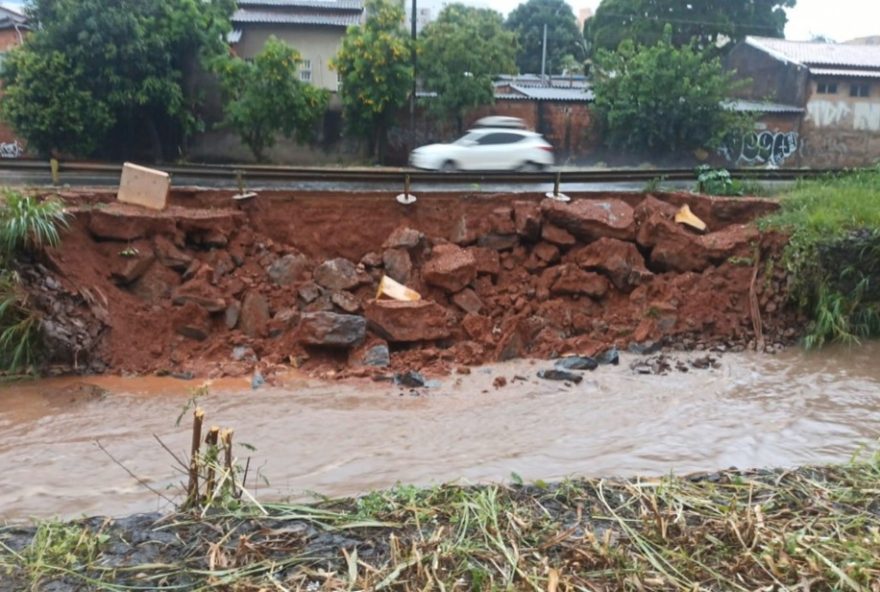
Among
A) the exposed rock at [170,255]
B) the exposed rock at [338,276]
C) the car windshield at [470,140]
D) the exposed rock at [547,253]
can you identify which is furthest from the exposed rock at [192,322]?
the car windshield at [470,140]

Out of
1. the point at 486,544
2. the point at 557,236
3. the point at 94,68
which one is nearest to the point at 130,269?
the point at 557,236

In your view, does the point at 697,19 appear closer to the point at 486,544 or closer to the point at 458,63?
the point at 458,63

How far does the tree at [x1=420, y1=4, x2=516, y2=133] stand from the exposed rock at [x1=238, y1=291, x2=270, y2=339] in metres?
14.8

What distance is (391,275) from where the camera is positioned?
1273 centimetres

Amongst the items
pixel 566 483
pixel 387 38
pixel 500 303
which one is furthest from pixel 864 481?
pixel 387 38

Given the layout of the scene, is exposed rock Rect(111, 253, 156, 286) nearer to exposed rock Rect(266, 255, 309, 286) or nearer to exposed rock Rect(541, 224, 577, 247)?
exposed rock Rect(266, 255, 309, 286)

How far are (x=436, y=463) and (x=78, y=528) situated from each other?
4.04m

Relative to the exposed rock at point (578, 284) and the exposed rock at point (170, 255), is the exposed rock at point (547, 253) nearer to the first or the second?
the exposed rock at point (578, 284)

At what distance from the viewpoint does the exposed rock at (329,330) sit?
1148 cm

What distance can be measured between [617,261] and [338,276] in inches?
181

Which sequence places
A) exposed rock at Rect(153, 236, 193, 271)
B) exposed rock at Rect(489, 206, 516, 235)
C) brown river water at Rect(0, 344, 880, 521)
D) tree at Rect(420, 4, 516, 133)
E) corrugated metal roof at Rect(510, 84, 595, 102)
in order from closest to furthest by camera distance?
1. brown river water at Rect(0, 344, 880, 521)
2. exposed rock at Rect(153, 236, 193, 271)
3. exposed rock at Rect(489, 206, 516, 235)
4. tree at Rect(420, 4, 516, 133)
5. corrugated metal roof at Rect(510, 84, 595, 102)

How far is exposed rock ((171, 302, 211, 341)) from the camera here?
1169 cm

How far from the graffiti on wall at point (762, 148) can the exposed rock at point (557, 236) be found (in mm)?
15659

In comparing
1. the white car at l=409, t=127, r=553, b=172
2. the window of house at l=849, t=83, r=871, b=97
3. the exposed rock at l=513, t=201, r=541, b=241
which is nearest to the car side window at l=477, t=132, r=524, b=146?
the white car at l=409, t=127, r=553, b=172
